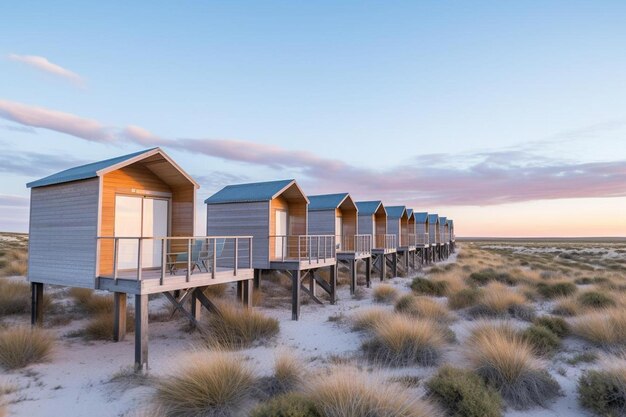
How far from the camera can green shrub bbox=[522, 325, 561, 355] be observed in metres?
8.30

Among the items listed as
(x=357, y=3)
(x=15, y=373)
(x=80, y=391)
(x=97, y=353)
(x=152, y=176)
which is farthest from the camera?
(x=357, y=3)

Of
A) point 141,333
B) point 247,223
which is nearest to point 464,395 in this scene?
point 141,333

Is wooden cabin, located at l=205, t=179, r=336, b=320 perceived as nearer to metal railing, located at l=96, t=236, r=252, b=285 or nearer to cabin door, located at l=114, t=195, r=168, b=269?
metal railing, located at l=96, t=236, r=252, b=285

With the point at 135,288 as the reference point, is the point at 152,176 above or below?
above

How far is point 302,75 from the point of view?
17.5 metres

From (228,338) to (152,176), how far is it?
5221mm

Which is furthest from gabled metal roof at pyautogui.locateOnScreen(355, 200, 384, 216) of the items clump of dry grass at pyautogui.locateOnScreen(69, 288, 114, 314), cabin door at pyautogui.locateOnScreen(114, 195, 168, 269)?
clump of dry grass at pyautogui.locateOnScreen(69, 288, 114, 314)

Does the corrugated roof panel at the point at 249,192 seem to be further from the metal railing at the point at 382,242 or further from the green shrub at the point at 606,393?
the metal railing at the point at 382,242

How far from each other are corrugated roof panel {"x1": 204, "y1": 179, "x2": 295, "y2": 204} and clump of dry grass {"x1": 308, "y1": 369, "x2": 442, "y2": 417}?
29.1ft

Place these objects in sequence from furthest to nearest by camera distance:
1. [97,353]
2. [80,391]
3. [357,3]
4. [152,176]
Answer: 1. [357,3]
2. [152,176]
3. [97,353]
4. [80,391]

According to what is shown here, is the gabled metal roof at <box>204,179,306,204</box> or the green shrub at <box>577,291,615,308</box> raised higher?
the gabled metal roof at <box>204,179,306,204</box>

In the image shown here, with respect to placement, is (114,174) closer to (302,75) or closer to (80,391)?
(80,391)

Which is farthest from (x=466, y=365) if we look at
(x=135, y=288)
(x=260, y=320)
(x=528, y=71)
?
(x=528, y=71)

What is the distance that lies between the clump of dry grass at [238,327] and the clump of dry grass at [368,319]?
2.31 metres
